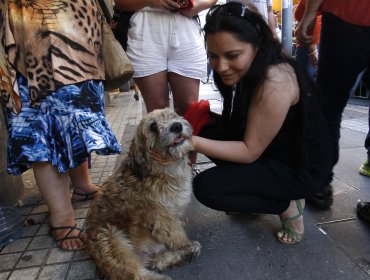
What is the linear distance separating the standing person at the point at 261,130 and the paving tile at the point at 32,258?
4.27ft

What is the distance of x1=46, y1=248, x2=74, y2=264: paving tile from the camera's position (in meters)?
2.35

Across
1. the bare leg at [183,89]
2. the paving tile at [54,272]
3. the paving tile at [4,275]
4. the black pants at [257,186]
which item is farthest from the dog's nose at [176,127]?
the paving tile at [4,275]

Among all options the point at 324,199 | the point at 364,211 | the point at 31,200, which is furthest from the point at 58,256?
the point at 364,211

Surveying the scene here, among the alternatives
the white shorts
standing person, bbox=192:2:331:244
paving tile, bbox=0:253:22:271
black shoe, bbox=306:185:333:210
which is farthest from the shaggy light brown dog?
black shoe, bbox=306:185:333:210

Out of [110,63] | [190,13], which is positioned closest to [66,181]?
[110,63]

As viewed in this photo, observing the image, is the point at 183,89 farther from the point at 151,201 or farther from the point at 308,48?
the point at 308,48

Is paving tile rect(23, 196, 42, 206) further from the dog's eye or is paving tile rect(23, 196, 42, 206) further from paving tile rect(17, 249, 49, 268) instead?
Result: the dog's eye

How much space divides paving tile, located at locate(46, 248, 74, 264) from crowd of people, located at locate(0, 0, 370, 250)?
7 centimetres

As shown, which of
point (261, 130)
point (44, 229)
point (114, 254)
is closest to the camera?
point (114, 254)

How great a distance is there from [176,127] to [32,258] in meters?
1.52

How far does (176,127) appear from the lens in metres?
2.13

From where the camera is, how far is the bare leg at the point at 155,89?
2686 mm

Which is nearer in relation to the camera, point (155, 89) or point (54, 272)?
point (54, 272)

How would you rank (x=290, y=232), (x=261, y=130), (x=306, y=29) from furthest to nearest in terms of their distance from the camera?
(x=306, y=29) < (x=290, y=232) < (x=261, y=130)
